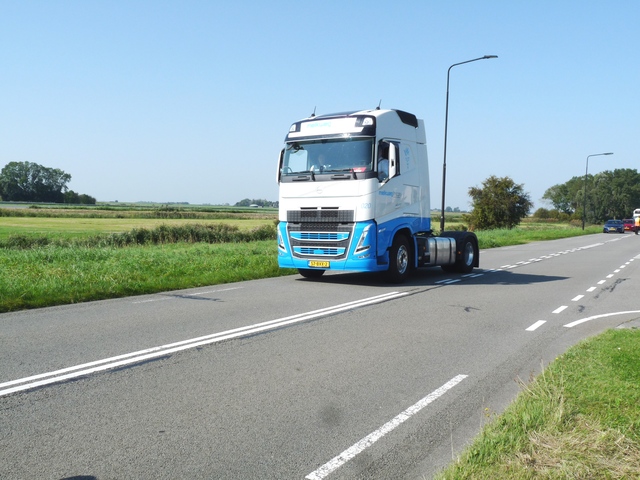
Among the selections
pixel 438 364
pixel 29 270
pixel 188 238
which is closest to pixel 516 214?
pixel 188 238

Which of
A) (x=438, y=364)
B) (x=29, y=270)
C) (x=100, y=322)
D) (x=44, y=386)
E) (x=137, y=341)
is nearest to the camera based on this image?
(x=44, y=386)

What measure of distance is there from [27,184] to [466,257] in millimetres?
130640

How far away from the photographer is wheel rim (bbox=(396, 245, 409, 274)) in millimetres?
14659

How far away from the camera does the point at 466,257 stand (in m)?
17.8

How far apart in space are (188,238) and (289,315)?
2999 cm

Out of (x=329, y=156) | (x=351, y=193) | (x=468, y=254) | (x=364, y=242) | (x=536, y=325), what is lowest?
(x=536, y=325)

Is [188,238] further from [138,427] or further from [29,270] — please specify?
[138,427]

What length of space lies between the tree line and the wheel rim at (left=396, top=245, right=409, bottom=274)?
5107 inches

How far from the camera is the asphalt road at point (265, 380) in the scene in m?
3.93

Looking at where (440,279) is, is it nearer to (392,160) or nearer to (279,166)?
(392,160)

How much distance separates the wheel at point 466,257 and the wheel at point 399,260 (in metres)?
2.86

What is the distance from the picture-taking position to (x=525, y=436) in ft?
13.3

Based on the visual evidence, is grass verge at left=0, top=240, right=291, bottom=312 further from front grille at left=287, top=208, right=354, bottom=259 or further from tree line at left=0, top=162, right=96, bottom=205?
tree line at left=0, top=162, right=96, bottom=205

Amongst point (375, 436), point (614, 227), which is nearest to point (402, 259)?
point (375, 436)
